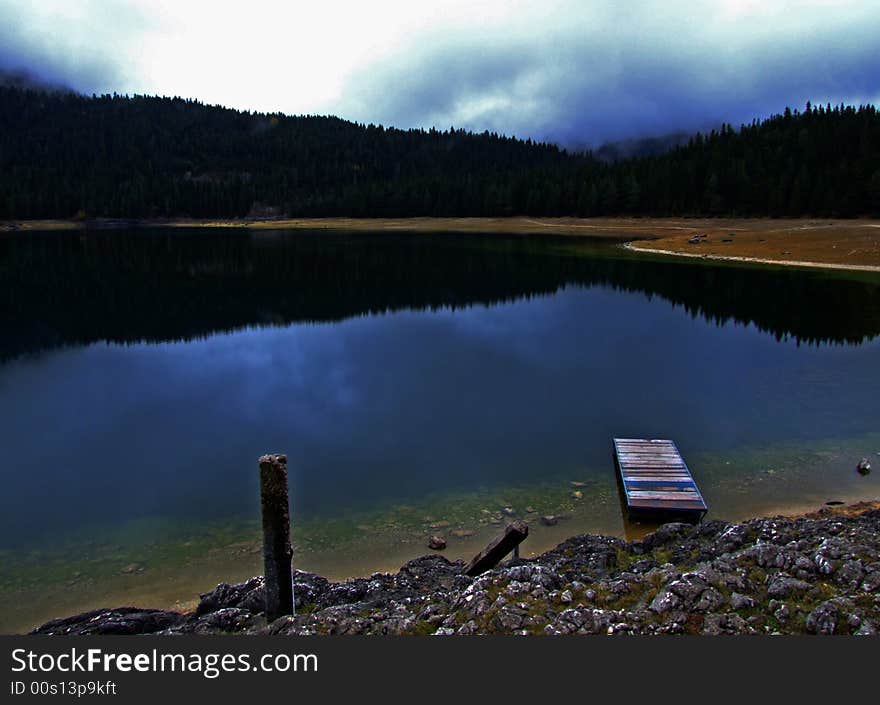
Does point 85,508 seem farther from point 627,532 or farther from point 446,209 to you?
point 446,209

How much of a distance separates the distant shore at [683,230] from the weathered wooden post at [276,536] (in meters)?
66.3

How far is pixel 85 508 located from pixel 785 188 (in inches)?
4822

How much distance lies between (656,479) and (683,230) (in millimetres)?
99150

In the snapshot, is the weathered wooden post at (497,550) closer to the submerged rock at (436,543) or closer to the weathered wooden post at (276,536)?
the submerged rock at (436,543)

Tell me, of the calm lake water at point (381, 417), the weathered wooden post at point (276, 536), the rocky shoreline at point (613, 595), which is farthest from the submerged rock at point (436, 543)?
the weathered wooden post at point (276, 536)

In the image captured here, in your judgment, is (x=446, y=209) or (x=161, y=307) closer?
(x=161, y=307)

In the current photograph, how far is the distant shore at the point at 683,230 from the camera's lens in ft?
224

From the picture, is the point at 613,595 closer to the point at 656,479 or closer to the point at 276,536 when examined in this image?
the point at 276,536

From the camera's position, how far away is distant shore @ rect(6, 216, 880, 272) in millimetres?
68188

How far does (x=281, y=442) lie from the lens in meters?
20.5

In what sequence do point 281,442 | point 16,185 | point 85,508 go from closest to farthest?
point 85,508 → point 281,442 → point 16,185

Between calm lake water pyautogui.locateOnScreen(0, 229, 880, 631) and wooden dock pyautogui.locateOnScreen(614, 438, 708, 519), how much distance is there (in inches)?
21.4

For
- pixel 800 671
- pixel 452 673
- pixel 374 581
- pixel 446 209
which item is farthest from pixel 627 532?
pixel 446 209

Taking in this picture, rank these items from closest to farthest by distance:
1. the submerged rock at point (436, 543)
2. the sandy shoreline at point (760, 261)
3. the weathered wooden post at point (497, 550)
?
the weathered wooden post at point (497, 550) < the submerged rock at point (436, 543) < the sandy shoreline at point (760, 261)
